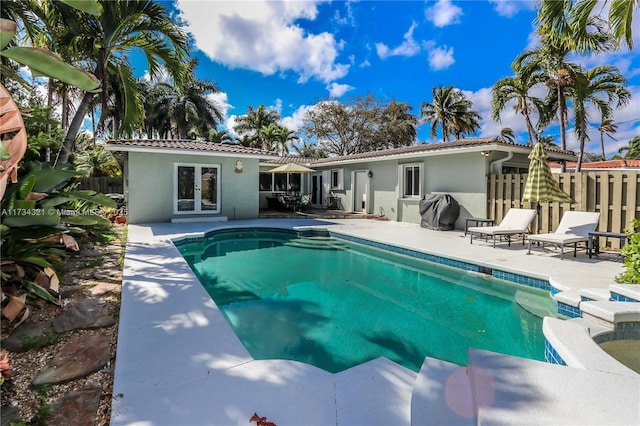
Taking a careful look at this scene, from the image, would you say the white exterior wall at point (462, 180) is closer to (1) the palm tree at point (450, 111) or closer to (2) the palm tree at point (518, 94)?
(2) the palm tree at point (518, 94)

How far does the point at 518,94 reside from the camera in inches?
733

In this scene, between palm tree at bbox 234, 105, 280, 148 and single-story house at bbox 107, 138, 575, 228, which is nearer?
single-story house at bbox 107, 138, 575, 228

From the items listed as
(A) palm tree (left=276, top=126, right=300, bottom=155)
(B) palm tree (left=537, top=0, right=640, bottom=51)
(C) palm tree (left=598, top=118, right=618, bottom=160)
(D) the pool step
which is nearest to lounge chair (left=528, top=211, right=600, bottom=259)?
(B) palm tree (left=537, top=0, right=640, bottom=51)

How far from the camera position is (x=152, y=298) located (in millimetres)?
5023

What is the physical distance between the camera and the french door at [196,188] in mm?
14773

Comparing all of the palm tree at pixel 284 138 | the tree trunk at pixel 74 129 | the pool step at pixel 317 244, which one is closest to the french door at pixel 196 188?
the pool step at pixel 317 244

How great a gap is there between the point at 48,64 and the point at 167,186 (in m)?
12.2

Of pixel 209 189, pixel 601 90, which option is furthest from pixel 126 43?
pixel 601 90

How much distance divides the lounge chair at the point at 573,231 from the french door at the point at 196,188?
41.3 ft

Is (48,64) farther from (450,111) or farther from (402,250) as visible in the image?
(450,111)

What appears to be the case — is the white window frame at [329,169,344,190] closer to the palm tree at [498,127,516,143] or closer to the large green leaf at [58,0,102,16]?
the large green leaf at [58,0,102,16]

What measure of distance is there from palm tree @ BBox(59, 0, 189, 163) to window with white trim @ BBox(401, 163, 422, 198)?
1067 centimetres

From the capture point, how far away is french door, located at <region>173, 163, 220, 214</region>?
48.5 feet

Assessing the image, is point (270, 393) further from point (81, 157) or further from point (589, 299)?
point (81, 157)
